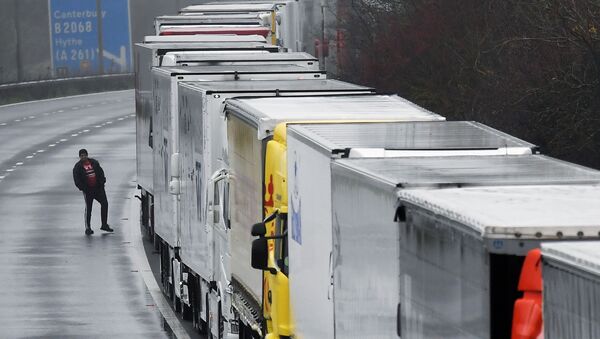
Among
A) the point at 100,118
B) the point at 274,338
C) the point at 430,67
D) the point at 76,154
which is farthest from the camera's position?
the point at 100,118

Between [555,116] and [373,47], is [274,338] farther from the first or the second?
[373,47]

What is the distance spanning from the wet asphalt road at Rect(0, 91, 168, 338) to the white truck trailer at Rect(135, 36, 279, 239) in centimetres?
143

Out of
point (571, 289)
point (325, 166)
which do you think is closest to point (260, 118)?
Result: point (325, 166)

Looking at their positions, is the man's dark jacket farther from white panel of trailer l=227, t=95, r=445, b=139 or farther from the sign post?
the sign post

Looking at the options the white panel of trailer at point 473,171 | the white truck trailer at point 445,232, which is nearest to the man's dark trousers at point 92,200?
the white truck trailer at point 445,232

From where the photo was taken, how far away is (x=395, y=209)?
9922mm

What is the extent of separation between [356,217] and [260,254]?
3.49 metres

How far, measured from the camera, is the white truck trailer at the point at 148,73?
28938 mm

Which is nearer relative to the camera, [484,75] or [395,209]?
[395,209]

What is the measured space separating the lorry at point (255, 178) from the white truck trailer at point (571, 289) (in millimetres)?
6813

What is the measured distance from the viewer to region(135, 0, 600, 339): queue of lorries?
8.03 metres

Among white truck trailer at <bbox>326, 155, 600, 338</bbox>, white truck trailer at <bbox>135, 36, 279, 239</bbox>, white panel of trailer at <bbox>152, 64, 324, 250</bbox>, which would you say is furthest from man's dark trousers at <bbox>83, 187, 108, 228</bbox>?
white truck trailer at <bbox>326, 155, 600, 338</bbox>

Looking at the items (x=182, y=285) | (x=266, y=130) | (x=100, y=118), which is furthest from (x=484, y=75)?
(x=100, y=118)

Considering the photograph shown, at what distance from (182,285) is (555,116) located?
9.68 meters
